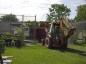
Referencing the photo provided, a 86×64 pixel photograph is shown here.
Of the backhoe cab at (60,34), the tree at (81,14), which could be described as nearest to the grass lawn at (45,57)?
the backhoe cab at (60,34)

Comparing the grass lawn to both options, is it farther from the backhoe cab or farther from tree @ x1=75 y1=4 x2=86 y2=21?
tree @ x1=75 y1=4 x2=86 y2=21

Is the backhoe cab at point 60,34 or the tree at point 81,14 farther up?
the tree at point 81,14

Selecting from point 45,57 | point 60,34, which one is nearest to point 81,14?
point 60,34

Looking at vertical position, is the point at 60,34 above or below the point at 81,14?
below

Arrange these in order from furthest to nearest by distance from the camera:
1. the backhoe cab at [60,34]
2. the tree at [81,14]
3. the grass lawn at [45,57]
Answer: the tree at [81,14] → the backhoe cab at [60,34] → the grass lawn at [45,57]

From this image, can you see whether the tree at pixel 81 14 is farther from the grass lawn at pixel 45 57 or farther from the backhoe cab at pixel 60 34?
the grass lawn at pixel 45 57

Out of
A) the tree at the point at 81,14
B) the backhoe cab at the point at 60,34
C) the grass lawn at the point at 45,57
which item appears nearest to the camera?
the grass lawn at the point at 45,57

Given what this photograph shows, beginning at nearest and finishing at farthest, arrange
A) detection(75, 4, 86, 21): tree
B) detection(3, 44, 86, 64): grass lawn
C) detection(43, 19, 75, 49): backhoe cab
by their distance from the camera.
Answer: detection(3, 44, 86, 64): grass lawn
detection(43, 19, 75, 49): backhoe cab
detection(75, 4, 86, 21): tree

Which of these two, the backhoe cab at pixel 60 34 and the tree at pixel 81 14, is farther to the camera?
the tree at pixel 81 14

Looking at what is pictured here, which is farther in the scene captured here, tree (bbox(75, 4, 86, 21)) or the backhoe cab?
tree (bbox(75, 4, 86, 21))

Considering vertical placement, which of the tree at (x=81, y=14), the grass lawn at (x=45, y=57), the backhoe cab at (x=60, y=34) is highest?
the tree at (x=81, y=14)

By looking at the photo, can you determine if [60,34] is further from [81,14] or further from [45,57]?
[81,14]

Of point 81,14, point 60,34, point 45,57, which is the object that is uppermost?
point 81,14

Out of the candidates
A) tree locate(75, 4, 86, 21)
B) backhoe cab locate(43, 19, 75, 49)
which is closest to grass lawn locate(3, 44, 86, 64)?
backhoe cab locate(43, 19, 75, 49)
